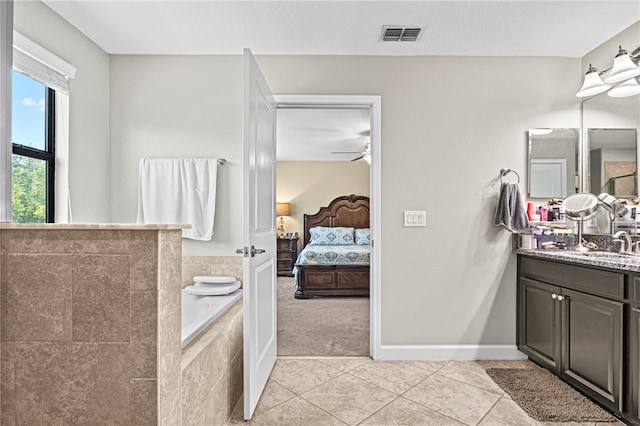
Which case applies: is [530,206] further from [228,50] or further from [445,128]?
[228,50]

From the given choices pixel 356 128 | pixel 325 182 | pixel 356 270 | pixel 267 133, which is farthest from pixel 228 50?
pixel 325 182

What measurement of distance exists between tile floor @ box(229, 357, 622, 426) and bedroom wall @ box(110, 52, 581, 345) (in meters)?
0.33

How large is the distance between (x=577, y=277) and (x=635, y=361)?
0.53 meters

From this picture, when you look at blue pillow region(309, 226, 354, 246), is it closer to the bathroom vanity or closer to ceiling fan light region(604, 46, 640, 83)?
the bathroom vanity

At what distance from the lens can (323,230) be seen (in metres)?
7.18

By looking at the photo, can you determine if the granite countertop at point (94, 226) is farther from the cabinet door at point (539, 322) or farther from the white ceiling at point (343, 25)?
the cabinet door at point (539, 322)

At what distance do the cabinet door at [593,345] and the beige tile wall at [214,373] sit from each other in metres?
2.04

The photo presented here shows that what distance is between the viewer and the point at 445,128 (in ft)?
9.84

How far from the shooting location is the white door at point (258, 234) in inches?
79.9

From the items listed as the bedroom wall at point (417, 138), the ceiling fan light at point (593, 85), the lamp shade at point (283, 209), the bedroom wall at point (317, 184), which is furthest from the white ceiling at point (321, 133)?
the ceiling fan light at point (593, 85)

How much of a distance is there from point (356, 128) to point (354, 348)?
9.48 ft

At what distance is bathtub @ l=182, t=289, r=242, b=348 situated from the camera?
5.91 feet

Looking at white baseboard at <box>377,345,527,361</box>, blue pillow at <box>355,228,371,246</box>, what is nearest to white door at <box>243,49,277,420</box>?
white baseboard at <box>377,345,527,361</box>

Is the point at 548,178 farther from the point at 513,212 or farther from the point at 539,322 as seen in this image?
the point at 539,322
